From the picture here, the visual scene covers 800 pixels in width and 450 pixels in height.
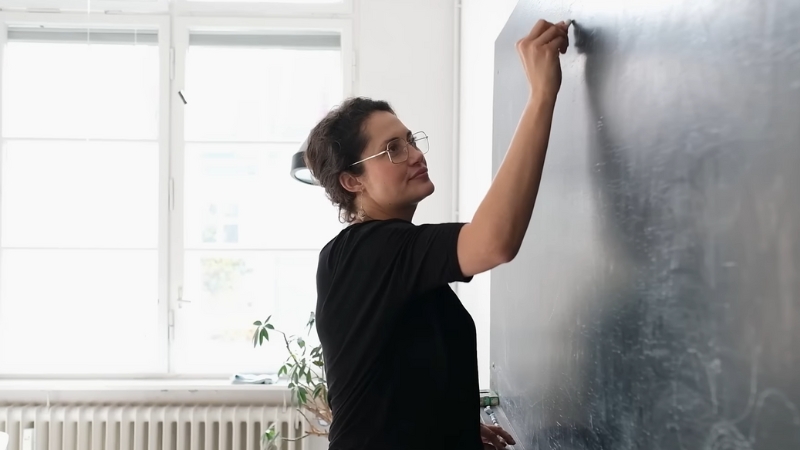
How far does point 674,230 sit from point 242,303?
103 inches

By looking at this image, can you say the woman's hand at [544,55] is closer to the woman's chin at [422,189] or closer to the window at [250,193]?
the woman's chin at [422,189]

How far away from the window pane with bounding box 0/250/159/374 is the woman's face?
7.31ft

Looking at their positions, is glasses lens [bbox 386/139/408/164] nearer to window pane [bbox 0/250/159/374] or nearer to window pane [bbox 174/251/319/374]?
window pane [bbox 174/251/319/374]

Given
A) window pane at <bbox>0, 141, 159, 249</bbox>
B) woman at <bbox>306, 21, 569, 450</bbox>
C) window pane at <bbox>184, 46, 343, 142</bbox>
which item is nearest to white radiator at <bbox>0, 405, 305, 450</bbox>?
window pane at <bbox>0, 141, 159, 249</bbox>

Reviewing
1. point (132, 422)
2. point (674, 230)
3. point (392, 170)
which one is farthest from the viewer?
point (132, 422)

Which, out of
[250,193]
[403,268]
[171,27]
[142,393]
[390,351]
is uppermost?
[171,27]

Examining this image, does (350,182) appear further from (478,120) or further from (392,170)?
(478,120)

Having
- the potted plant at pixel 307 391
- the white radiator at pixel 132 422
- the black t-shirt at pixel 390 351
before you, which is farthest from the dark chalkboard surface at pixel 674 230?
the white radiator at pixel 132 422

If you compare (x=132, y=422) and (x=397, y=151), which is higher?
(x=397, y=151)

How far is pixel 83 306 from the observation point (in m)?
2.96

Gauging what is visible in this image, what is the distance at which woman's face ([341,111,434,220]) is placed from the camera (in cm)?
99

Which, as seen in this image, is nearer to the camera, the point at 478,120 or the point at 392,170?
the point at 392,170

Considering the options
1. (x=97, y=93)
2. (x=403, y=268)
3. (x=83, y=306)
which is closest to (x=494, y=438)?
(x=403, y=268)

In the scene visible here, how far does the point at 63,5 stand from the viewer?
2869mm
